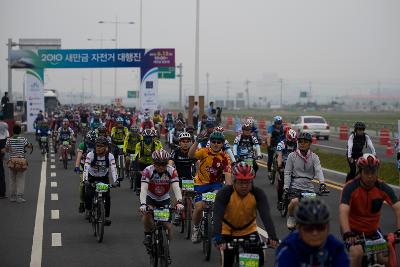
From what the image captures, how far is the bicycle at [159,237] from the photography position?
939 cm

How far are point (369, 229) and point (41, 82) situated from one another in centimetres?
4452

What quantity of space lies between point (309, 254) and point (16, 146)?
13399 mm

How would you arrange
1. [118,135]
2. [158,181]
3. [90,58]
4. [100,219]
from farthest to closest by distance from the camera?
[90,58] → [118,135] → [100,219] → [158,181]

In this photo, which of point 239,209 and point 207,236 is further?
point 207,236

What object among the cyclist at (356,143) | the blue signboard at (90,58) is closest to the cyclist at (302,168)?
the cyclist at (356,143)

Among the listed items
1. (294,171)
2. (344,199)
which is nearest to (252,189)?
(344,199)

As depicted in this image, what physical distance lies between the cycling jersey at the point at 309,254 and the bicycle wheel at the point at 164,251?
4.06 m

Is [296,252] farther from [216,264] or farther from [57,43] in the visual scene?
[57,43]

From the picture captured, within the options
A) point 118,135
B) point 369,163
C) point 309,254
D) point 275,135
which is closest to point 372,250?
point 369,163

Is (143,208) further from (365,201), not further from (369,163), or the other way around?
(369,163)

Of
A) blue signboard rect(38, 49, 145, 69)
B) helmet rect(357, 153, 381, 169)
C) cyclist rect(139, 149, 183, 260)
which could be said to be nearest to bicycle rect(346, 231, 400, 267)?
helmet rect(357, 153, 381, 169)

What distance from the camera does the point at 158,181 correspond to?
1012cm

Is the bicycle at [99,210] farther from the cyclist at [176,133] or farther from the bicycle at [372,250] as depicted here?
the cyclist at [176,133]

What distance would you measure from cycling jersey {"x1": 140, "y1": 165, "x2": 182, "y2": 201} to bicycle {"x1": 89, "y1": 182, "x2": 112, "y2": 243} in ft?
7.75
